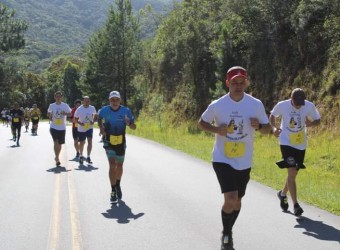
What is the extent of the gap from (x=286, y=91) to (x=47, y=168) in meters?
14.8

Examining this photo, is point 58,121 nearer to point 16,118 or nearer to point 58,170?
point 58,170

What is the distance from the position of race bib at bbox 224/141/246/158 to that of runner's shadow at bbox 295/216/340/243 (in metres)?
1.71

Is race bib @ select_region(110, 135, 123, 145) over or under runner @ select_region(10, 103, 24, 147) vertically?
over

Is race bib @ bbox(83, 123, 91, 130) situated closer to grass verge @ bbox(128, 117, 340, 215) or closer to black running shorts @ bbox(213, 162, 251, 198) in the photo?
grass verge @ bbox(128, 117, 340, 215)

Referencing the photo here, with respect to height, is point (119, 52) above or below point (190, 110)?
above

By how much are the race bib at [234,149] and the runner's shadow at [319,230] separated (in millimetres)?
1711

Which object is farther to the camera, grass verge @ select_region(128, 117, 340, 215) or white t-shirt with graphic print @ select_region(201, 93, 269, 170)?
grass verge @ select_region(128, 117, 340, 215)

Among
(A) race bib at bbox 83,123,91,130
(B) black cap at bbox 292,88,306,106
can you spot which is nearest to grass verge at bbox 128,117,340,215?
(B) black cap at bbox 292,88,306,106

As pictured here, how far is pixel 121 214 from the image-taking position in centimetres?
780

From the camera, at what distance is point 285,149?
7.71 meters

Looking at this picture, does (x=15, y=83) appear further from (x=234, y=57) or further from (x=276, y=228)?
(x=276, y=228)

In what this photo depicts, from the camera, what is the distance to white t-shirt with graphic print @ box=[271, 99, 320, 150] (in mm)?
7676

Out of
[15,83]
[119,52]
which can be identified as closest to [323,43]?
[119,52]

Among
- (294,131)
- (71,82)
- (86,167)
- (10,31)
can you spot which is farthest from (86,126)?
(71,82)
